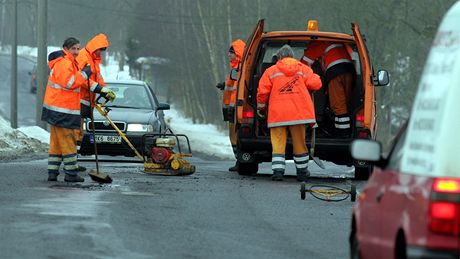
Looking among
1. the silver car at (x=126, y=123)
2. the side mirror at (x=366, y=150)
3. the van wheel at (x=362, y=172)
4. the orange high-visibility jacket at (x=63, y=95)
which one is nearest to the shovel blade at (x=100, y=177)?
the orange high-visibility jacket at (x=63, y=95)

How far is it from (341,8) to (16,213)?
4488cm

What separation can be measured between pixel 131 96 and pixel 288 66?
6346 mm

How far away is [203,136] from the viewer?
5003 cm

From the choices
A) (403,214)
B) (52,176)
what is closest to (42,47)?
(52,176)

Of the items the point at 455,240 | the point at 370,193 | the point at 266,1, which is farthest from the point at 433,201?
the point at 266,1

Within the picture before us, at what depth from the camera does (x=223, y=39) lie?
71.6 metres

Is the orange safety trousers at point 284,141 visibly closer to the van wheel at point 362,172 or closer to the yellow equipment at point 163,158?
the yellow equipment at point 163,158

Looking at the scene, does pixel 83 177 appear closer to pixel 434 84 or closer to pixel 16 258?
pixel 16 258

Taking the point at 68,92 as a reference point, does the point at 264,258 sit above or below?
below

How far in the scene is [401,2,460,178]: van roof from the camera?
629 centimetres

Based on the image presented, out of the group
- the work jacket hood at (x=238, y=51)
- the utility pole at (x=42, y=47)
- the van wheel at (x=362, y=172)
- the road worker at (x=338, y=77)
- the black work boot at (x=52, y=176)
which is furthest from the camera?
the utility pole at (x=42, y=47)

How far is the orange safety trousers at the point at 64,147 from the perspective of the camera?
53.5 feet

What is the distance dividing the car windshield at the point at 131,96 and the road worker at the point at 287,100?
18.7ft

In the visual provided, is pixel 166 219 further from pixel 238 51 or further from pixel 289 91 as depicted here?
pixel 238 51
